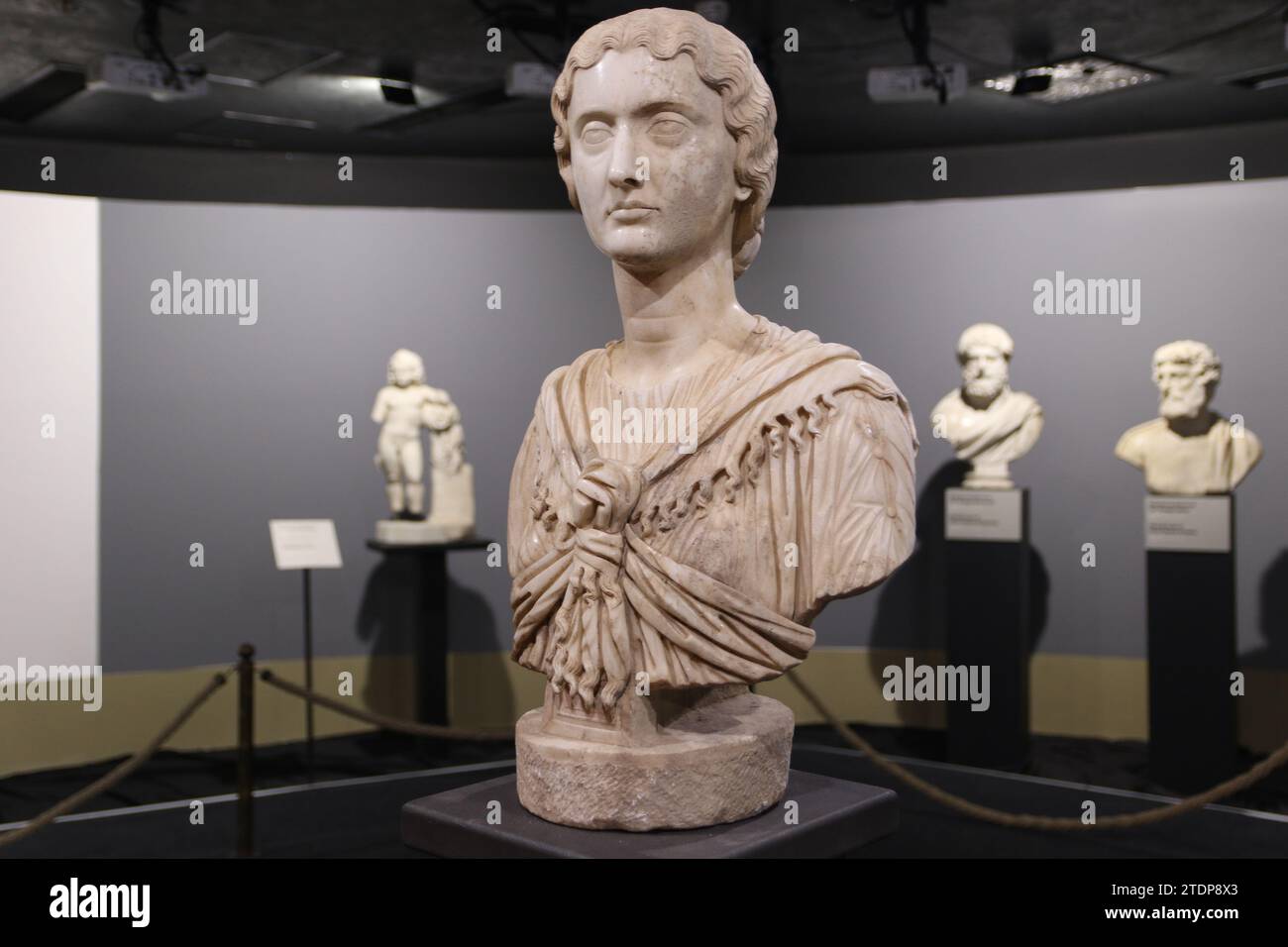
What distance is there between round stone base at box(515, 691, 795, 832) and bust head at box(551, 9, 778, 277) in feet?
3.86

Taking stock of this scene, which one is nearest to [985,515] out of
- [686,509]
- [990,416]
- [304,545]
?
[990,416]

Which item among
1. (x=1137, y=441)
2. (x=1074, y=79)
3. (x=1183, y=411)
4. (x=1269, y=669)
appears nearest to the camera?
(x=1183, y=411)

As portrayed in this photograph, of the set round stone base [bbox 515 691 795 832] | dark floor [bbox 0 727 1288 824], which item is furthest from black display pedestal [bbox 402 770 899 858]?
dark floor [bbox 0 727 1288 824]

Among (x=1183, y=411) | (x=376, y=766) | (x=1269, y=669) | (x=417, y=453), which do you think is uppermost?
(x=1183, y=411)

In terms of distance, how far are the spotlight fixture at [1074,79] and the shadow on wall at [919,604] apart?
216 centimetres

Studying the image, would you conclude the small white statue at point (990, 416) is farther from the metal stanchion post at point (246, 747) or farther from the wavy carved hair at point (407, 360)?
the metal stanchion post at point (246, 747)

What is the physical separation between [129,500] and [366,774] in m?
2.10

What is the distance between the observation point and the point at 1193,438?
618 centimetres

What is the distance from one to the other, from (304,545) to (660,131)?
4.18 meters

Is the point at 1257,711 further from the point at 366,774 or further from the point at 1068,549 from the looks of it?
the point at 366,774

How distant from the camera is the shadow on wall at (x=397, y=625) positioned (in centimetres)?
755

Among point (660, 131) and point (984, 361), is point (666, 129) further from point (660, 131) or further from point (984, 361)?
point (984, 361)
